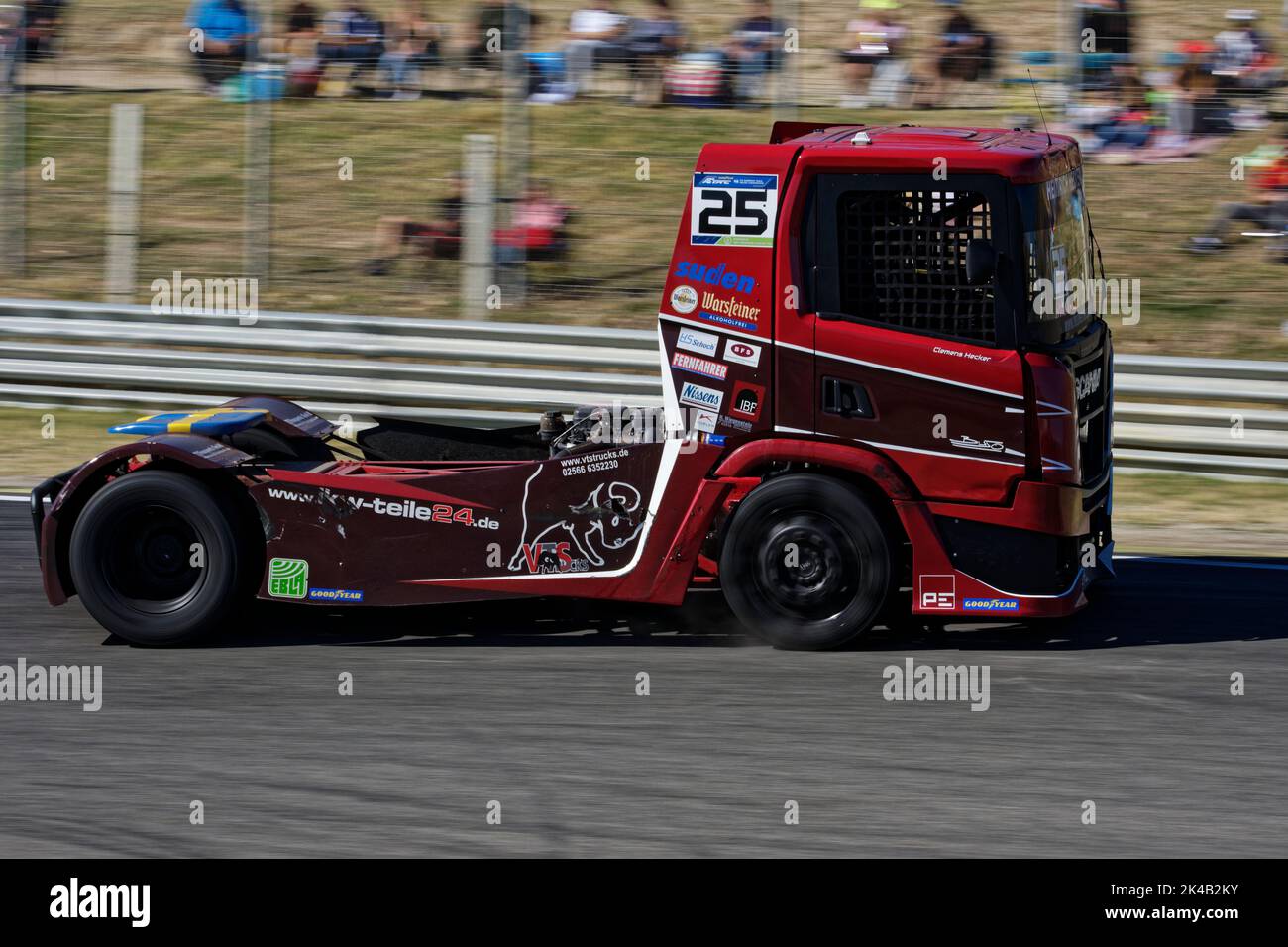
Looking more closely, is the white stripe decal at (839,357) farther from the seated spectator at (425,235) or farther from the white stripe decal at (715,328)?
the seated spectator at (425,235)

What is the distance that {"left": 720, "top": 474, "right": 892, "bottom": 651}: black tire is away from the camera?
713cm

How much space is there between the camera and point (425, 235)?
14922 mm

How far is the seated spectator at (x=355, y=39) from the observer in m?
15.5

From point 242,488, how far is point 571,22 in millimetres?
9508

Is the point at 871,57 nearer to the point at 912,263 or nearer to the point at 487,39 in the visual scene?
the point at 487,39

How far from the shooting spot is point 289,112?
51.4 feet

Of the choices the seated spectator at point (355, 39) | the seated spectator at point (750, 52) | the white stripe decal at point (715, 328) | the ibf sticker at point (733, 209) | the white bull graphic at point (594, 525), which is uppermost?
the seated spectator at point (355, 39)

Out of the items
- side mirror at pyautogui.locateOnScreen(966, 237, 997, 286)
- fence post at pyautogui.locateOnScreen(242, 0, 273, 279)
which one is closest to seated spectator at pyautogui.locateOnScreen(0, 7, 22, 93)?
fence post at pyautogui.locateOnScreen(242, 0, 273, 279)

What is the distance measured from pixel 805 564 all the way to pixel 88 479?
3.31 meters

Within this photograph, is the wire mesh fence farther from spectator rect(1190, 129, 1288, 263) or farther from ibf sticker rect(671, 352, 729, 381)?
ibf sticker rect(671, 352, 729, 381)

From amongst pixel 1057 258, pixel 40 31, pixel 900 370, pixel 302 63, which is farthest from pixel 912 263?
pixel 40 31

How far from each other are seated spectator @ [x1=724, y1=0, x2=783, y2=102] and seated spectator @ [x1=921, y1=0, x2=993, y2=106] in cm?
169

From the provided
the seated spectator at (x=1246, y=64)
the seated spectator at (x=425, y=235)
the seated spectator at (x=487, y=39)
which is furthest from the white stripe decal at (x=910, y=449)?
the seated spectator at (x=1246, y=64)

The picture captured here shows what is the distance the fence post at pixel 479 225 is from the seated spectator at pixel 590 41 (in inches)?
75.5
